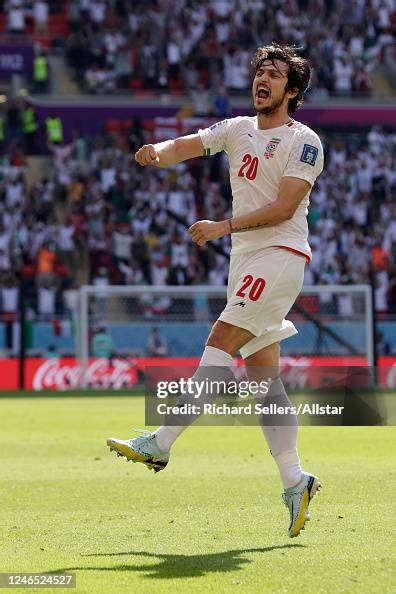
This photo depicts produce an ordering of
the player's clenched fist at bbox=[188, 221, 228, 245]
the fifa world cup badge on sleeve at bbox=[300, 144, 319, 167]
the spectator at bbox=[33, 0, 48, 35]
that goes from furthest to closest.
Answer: the spectator at bbox=[33, 0, 48, 35]
the fifa world cup badge on sleeve at bbox=[300, 144, 319, 167]
the player's clenched fist at bbox=[188, 221, 228, 245]

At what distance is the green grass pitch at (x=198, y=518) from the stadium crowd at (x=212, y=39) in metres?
22.0

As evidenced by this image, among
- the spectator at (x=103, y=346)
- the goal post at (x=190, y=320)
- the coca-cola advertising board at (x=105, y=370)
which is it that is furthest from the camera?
the goal post at (x=190, y=320)

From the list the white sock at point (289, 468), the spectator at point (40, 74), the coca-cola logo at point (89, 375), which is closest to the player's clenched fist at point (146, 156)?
the white sock at point (289, 468)

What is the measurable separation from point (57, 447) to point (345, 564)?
7546mm

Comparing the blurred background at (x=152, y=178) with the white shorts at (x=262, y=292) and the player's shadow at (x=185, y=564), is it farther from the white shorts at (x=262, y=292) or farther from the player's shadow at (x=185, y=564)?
the player's shadow at (x=185, y=564)

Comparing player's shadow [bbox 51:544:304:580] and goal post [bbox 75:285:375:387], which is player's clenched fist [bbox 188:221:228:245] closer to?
player's shadow [bbox 51:544:304:580]

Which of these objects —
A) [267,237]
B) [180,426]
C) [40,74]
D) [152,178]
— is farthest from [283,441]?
[40,74]

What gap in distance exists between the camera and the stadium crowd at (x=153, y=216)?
95.8 ft

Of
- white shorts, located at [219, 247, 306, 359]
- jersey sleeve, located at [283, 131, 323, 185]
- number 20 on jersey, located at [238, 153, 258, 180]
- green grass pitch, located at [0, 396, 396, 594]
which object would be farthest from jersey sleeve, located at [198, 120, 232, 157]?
green grass pitch, located at [0, 396, 396, 594]

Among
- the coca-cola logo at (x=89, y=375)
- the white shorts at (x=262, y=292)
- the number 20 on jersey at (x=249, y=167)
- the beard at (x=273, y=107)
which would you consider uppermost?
the beard at (x=273, y=107)

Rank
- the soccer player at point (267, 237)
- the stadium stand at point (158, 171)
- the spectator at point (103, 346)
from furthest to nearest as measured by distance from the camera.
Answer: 1. the stadium stand at point (158, 171)
2. the spectator at point (103, 346)
3. the soccer player at point (267, 237)

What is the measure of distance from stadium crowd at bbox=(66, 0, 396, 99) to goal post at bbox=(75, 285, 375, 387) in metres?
10.5

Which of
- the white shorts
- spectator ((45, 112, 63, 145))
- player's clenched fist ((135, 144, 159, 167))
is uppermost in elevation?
player's clenched fist ((135, 144, 159, 167))

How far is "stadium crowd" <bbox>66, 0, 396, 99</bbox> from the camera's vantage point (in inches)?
1383
